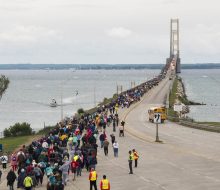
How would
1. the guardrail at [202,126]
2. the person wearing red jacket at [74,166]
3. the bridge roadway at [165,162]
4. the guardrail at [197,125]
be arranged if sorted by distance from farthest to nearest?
1. the guardrail at [197,125]
2. the guardrail at [202,126]
3. the person wearing red jacket at [74,166]
4. the bridge roadway at [165,162]

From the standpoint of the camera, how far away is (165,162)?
32156 mm

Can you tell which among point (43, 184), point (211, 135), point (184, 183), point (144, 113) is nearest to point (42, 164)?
point (43, 184)

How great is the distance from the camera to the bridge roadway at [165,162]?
25719 mm

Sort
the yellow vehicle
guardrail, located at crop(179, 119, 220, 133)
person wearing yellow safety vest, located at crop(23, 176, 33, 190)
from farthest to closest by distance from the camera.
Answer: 1. the yellow vehicle
2. guardrail, located at crop(179, 119, 220, 133)
3. person wearing yellow safety vest, located at crop(23, 176, 33, 190)

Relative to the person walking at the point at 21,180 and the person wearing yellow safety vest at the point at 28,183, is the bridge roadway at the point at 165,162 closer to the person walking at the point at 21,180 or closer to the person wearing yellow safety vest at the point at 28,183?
the person walking at the point at 21,180

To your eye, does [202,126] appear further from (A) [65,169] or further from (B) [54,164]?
(A) [65,169]

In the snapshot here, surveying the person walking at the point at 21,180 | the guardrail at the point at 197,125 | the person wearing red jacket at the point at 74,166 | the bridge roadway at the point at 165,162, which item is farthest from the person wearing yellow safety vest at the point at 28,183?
the guardrail at the point at 197,125

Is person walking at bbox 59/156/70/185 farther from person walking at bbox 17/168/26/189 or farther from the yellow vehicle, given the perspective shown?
the yellow vehicle

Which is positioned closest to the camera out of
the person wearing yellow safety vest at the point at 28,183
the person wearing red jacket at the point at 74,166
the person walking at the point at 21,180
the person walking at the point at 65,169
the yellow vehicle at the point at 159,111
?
the person wearing yellow safety vest at the point at 28,183

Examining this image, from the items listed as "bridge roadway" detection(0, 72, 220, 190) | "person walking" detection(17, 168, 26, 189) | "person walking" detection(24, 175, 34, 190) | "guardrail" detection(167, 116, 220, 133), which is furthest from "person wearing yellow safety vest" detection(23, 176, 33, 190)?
"guardrail" detection(167, 116, 220, 133)

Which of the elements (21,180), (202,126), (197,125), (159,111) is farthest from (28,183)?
(159,111)

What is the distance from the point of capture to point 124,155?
35.8 metres

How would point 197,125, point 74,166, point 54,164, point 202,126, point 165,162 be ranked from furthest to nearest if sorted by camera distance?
point 197,125 < point 202,126 < point 165,162 < point 74,166 < point 54,164

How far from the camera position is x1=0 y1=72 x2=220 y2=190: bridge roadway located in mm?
25719
